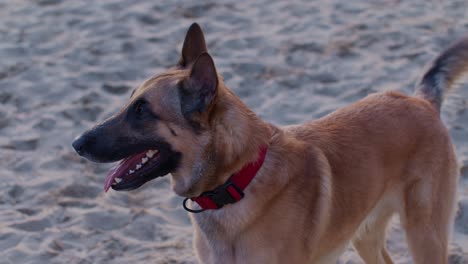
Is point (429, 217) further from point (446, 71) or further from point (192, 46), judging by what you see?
point (192, 46)

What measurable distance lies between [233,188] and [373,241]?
1.49 m

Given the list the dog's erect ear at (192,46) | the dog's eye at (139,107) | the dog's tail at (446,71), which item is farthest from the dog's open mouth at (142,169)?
the dog's tail at (446,71)

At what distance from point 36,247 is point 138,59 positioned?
322cm

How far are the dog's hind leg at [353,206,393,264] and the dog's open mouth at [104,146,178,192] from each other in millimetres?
1527

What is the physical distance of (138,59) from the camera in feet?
26.2

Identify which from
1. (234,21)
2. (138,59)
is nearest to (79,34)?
(138,59)

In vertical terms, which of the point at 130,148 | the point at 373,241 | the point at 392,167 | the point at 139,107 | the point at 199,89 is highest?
the point at 199,89

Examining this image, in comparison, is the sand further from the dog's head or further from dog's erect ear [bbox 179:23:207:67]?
dog's erect ear [bbox 179:23:207:67]

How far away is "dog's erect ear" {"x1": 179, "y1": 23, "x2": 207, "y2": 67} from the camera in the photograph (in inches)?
163

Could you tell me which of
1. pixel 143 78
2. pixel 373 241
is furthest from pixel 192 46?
pixel 143 78

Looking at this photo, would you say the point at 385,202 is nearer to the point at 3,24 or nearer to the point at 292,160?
the point at 292,160

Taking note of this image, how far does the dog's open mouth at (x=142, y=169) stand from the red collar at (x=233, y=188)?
258 millimetres

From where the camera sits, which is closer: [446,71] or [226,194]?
[226,194]

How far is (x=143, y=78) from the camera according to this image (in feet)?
24.9
